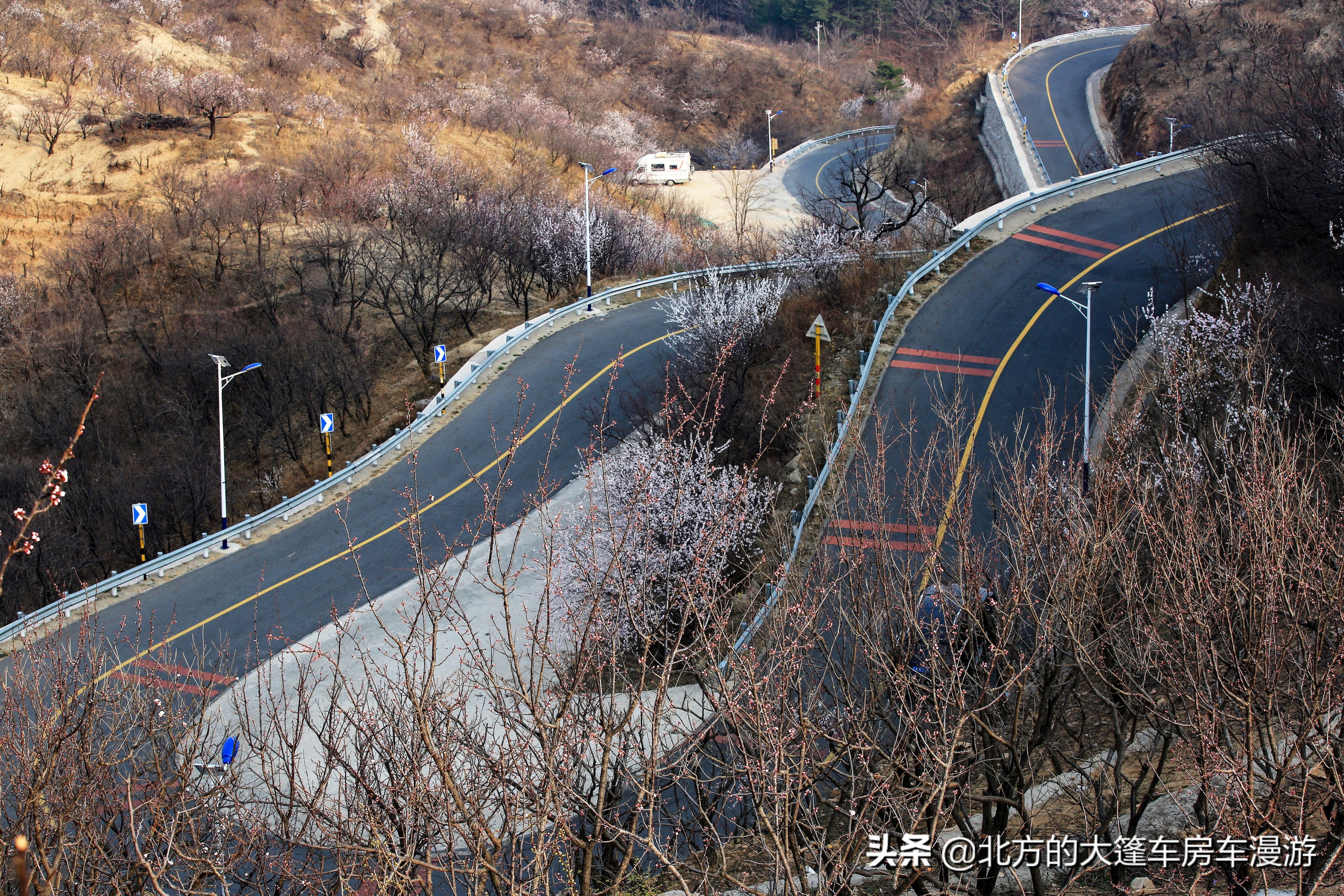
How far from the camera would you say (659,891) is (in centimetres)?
1062

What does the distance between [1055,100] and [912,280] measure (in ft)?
115

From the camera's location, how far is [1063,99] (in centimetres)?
5659

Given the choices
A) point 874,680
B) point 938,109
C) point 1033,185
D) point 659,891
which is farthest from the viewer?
point 938,109

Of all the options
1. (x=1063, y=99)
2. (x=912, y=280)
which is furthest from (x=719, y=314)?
(x=1063, y=99)

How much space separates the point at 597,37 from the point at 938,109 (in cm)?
4125

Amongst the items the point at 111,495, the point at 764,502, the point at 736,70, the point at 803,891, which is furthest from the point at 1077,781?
the point at 736,70

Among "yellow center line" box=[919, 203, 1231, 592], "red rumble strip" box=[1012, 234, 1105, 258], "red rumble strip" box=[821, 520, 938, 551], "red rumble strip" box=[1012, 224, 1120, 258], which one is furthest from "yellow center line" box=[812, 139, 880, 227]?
"red rumble strip" box=[821, 520, 938, 551]

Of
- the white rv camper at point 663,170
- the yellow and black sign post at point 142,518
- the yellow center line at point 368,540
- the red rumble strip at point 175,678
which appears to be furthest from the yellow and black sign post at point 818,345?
the white rv camper at point 663,170

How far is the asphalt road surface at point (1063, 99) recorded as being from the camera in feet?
161

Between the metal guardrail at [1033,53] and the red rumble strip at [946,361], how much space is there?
25272 millimetres

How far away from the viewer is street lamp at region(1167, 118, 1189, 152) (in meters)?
43.6

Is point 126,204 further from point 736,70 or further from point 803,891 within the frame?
point 736,70

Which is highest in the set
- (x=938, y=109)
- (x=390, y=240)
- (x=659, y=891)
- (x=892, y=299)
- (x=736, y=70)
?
(x=736, y=70)

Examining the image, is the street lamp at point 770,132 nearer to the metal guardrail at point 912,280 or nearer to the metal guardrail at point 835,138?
the metal guardrail at point 835,138
